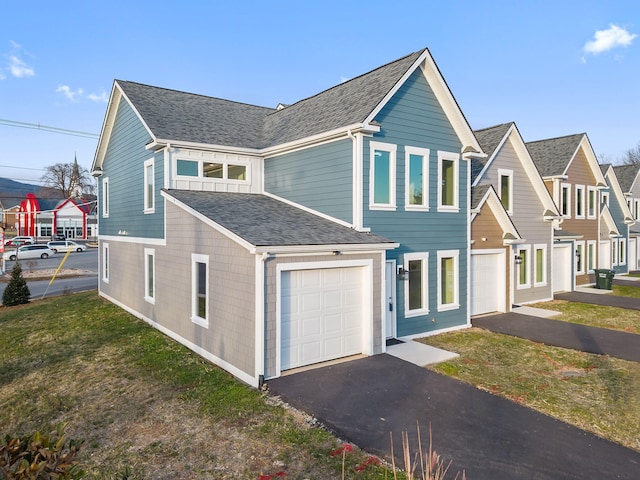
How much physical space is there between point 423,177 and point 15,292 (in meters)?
18.5

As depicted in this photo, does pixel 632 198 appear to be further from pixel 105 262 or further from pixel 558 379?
pixel 105 262

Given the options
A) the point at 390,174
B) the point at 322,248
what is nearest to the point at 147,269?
the point at 322,248

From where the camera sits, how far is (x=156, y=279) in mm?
13336

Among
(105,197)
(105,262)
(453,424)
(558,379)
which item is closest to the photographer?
(453,424)

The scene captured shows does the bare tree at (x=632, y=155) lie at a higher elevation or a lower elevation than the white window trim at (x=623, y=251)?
higher

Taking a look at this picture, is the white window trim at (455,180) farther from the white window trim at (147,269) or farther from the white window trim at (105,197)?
the white window trim at (105,197)

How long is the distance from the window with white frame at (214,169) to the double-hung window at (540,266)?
1281 cm

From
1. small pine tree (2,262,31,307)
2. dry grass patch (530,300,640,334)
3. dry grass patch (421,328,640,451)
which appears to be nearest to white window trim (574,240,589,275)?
dry grass patch (530,300,640,334)

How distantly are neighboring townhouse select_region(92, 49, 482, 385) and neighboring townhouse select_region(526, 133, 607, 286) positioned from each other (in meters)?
9.96

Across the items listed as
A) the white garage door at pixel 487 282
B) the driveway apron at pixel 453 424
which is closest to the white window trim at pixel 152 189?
the driveway apron at pixel 453 424

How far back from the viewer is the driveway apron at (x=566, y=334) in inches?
426

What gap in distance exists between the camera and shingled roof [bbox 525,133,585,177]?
20859 mm

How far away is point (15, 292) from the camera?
62.1ft

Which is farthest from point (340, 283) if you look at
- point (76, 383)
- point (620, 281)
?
point (620, 281)
